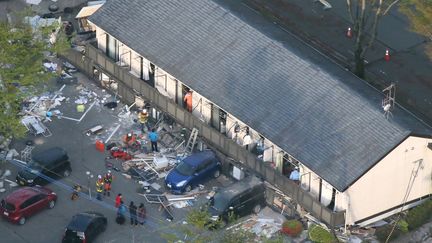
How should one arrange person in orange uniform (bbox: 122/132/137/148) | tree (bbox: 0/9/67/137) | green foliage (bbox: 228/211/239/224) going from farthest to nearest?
person in orange uniform (bbox: 122/132/137/148) → tree (bbox: 0/9/67/137) → green foliage (bbox: 228/211/239/224)

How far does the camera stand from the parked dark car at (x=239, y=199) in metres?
75.7

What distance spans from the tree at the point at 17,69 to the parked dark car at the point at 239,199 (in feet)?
→ 45.3

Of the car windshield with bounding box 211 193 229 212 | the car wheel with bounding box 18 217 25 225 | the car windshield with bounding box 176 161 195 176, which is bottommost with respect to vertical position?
the car wheel with bounding box 18 217 25 225

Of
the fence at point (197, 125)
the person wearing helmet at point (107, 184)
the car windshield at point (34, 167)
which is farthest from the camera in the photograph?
the car windshield at point (34, 167)

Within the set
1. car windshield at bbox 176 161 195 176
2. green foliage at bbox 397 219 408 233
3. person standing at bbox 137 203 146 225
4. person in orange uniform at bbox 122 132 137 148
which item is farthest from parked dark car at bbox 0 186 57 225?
green foliage at bbox 397 219 408 233

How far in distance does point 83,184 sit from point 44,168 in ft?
9.46

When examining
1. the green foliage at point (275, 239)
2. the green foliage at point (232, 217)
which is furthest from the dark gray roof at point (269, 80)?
the green foliage at point (232, 217)

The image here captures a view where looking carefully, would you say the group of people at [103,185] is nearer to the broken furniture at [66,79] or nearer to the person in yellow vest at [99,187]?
the person in yellow vest at [99,187]

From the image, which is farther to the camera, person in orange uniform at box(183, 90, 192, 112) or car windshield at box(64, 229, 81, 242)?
person in orange uniform at box(183, 90, 192, 112)

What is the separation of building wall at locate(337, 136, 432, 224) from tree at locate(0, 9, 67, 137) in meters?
22.2

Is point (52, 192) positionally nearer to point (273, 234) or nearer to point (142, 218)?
point (142, 218)

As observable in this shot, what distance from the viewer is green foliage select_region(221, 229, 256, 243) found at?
70875 mm

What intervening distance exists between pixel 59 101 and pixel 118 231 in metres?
16.0

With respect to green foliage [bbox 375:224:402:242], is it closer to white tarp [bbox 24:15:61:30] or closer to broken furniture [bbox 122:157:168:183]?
broken furniture [bbox 122:157:168:183]
